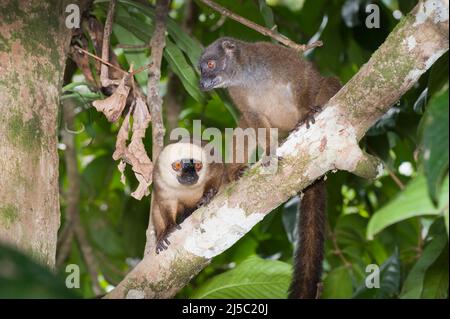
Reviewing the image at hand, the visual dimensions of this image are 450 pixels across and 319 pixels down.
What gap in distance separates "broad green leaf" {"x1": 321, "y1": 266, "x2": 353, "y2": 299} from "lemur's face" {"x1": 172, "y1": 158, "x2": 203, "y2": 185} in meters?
1.26

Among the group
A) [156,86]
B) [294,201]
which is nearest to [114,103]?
[156,86]

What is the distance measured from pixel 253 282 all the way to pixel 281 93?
132 centimetres

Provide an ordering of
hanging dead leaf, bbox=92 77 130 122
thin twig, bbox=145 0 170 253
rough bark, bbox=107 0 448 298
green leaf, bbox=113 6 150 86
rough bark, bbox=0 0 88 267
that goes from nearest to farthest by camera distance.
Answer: rough bark, bbox=107 0 448 298
rough bark, bbox=0 0 88 267
hanging dead leaf, bbox=92 77 130 122
thin twig, bbox=145 0 170 253
green leaf, bbox=113 6 150 86

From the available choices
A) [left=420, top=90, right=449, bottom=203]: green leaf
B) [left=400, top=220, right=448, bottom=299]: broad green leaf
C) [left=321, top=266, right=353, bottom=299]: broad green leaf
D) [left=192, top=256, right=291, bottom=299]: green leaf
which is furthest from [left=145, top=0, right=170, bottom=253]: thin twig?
[left=420, top=90, right=449, bottom=203]: green leaf

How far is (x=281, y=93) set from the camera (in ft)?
14.2

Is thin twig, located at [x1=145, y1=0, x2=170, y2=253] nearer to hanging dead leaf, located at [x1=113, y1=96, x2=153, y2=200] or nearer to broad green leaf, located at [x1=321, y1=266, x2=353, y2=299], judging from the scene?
hanging dead leaf, located at [x1=113, y1=96, x2=153, y2=200]

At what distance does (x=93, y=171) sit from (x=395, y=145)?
9.48ft

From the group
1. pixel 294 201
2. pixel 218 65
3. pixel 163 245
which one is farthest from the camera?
pixel 294 201

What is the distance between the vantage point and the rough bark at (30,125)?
2793 millimetres

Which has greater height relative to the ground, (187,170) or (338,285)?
(187,170)

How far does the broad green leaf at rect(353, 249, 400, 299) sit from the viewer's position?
14.0ft

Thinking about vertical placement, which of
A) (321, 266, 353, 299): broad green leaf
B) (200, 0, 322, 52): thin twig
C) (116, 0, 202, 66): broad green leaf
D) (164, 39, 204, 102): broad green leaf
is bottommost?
(321, 266, 353, 299): broad green leaf

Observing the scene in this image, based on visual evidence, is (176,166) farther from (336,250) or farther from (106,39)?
(336,250)

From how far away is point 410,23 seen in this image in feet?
8.43
